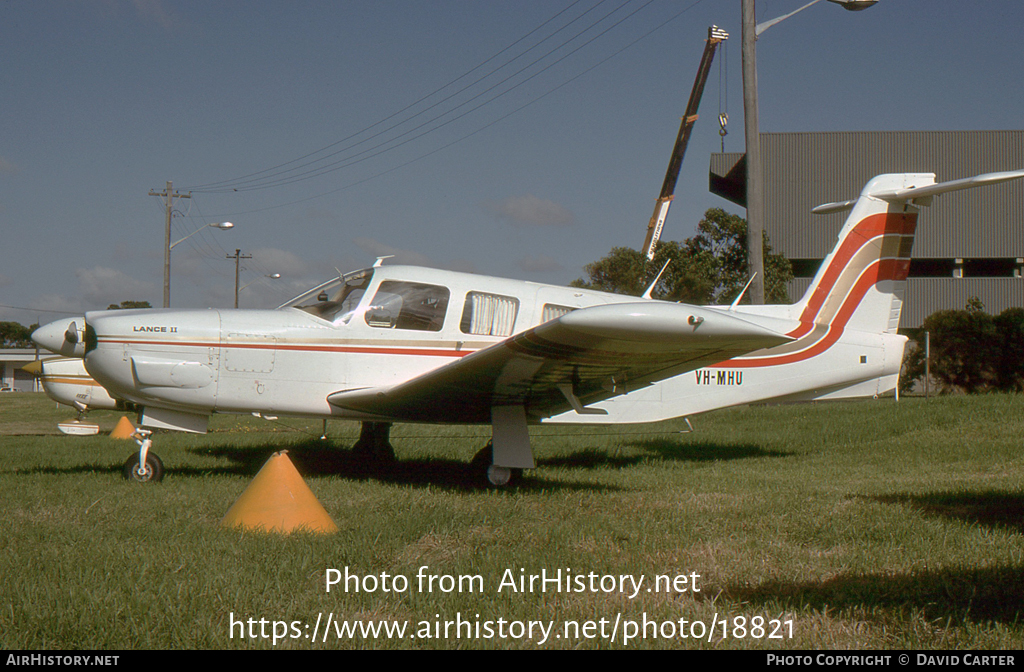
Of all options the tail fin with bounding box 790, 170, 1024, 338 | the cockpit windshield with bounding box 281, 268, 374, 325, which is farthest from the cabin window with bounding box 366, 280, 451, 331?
the tail fin with bounding box 790, 170, 1024, 338

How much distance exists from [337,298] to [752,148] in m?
7.44

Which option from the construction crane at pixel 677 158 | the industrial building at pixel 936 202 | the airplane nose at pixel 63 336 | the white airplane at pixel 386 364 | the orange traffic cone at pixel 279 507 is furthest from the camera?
the industrial building at pixel 936 202

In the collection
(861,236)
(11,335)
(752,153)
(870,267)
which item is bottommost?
(11,335)

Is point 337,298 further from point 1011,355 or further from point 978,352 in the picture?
point 1011,355

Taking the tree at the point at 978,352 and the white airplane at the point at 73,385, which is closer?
the white airplane at the point at 73,385

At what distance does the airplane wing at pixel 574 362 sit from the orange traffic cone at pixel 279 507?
1557mm

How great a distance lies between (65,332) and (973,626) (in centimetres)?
741

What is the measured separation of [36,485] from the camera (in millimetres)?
6047

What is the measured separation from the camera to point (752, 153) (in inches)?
443

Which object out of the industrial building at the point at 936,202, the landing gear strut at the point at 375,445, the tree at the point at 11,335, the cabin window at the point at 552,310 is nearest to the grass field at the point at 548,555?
the landing gear strut at the point at 375,445

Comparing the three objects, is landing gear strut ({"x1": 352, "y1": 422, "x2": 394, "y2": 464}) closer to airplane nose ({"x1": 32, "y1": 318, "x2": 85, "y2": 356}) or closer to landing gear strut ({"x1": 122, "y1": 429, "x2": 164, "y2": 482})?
landing gear strut ({"x1": 122, "y1": 429, "x2": 164, "y2": 482})

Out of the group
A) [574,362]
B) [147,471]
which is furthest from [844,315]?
[147,471]

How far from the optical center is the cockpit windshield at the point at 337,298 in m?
6.88

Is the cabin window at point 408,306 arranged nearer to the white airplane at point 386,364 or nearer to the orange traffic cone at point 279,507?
the white airplane at point 386,364
